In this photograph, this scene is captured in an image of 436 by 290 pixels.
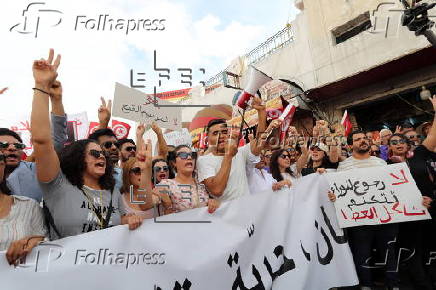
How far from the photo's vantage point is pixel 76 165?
7.43 feet

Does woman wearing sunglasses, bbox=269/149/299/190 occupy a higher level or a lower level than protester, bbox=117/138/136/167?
lower

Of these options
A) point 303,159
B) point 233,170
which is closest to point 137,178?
point 233,170

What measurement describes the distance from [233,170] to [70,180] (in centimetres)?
142

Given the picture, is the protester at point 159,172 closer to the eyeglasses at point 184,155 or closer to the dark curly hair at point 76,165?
the eyeglasses at point 184,155

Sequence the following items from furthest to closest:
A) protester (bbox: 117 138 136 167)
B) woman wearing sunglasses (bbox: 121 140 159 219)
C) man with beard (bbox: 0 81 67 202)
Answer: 1. protester (bbox: 117 138 136 167)
2. man with beard (bbox: 0 81 67 202)
3. woman wearing sunglasses (bbox: 121 140 159 219)

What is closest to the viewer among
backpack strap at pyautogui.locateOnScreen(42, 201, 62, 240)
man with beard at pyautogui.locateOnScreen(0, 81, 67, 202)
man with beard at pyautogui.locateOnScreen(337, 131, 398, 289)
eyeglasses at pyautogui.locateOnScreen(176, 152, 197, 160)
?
backpack strap at pyautogui.locateOnScreen(42, 201, 62, 240)

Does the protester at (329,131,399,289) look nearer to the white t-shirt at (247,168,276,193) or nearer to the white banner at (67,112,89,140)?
the white t-shirt at (247,168,276,193)

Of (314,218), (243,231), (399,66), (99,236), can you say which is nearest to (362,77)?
(399,66)

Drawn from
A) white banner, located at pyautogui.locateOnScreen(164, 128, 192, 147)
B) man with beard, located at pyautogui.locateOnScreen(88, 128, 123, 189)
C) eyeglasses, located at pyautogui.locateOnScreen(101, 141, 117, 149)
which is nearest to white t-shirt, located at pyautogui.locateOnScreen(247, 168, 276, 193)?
man with beard, located at pyautogui.locateOnScreen(88, 128, 123, 189)

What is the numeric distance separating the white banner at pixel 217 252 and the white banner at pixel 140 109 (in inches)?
65.0

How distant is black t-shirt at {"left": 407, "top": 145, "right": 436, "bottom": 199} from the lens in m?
3.27

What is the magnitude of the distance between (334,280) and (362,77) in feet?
25.1

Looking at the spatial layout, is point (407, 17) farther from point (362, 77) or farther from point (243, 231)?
point (243, 231)

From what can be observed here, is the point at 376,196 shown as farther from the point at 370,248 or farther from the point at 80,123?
the point at 80,123
